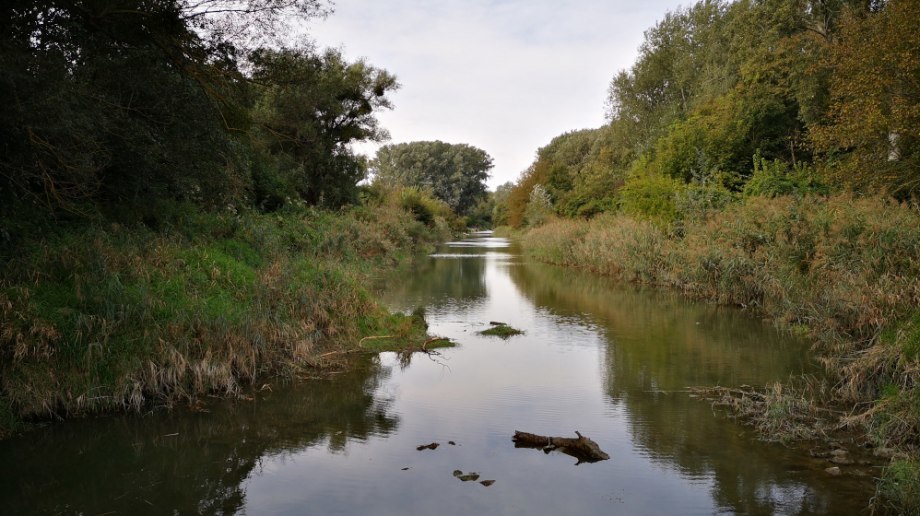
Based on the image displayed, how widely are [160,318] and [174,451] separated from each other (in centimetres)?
228

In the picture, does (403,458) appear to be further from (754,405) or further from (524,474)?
(754,405)

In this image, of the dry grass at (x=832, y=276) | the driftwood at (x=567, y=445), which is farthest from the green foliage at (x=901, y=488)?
the driftwood at (x=567, y=445)

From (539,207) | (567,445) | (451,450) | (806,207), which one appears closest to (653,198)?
(806,207)

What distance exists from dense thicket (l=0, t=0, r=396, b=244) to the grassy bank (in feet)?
2.46

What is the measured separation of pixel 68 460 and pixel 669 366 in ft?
29.0

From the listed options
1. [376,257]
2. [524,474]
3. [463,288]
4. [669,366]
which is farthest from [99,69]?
[376,257]

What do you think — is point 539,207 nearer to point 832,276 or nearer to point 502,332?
point 502,332

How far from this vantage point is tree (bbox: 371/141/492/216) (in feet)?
308

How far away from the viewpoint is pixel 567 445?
6.72 meters

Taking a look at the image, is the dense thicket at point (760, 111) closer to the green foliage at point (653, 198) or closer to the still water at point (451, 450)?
the green foliage at point (653, 198)

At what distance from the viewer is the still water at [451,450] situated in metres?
5.54

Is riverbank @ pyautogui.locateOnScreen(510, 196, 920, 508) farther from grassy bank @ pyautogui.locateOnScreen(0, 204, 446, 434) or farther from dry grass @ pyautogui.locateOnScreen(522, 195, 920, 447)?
grassy bank @ pyautogui.locateOnScreen(0, 204, 446, 434)

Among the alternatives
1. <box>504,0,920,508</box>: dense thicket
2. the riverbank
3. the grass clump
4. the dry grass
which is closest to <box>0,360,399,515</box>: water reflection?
the grass clump

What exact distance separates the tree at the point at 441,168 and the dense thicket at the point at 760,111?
148ft
